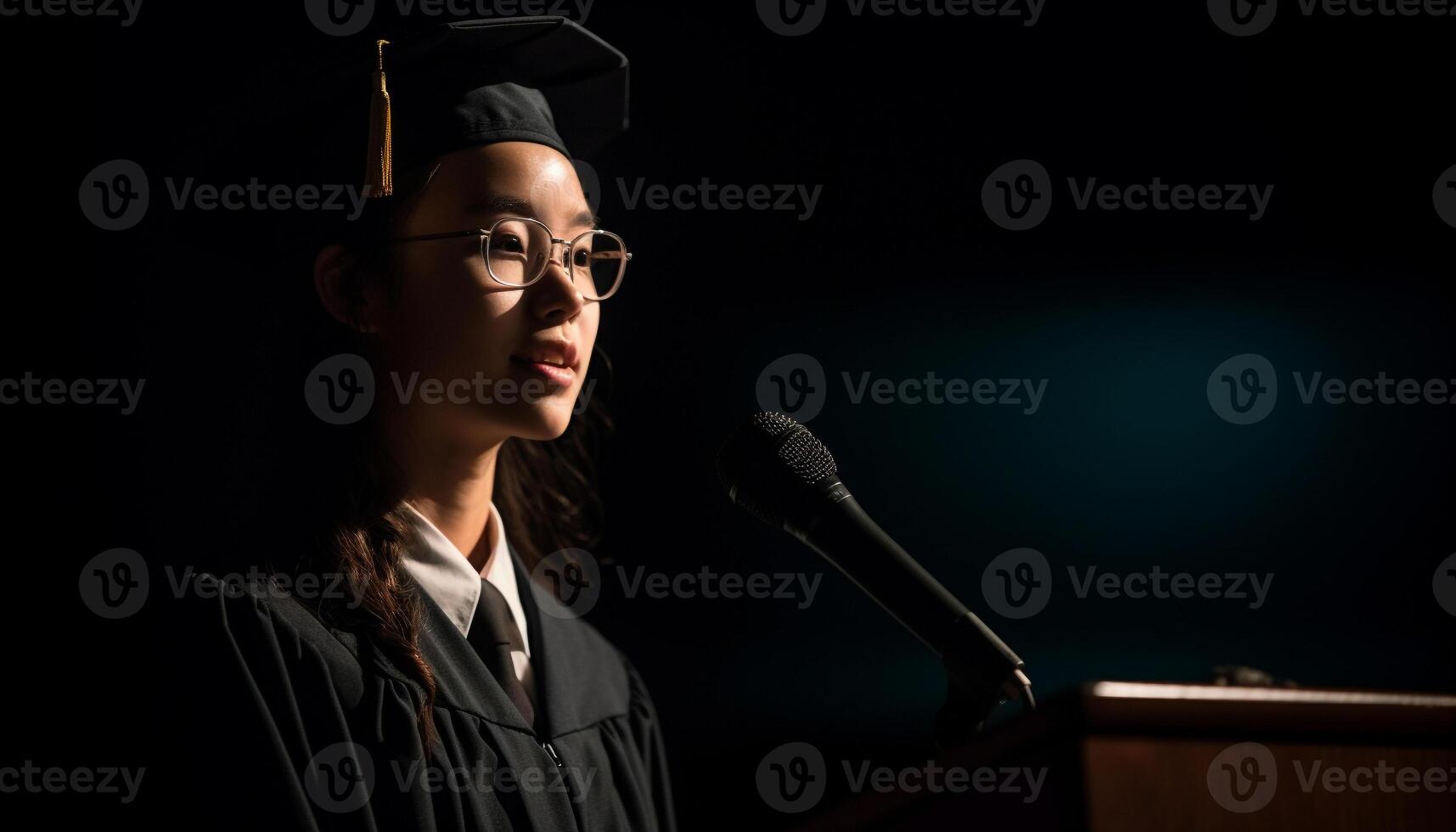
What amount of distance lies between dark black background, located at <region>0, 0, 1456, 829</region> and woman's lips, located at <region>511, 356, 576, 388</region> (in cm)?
64

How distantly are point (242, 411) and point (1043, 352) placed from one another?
131 cm

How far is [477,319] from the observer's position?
1397 millimetres

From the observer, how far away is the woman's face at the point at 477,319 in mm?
1400

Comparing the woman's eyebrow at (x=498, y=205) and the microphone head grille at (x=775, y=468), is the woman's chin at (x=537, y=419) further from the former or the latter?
the microphone head grille at (x=775, y=468)

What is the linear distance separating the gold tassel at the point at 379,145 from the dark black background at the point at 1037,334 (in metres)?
0.68

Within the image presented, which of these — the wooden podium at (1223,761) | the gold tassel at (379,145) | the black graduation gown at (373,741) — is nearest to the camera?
the wooden podium at (1223,761)

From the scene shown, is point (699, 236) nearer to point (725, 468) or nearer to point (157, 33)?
point (157, 33)

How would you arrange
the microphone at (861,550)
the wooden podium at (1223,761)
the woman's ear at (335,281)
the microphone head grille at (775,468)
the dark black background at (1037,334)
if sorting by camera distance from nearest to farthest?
the wooden podium at (1223,761)
the microphone at (861,550)
the microphone head grille at (775,468)
the woman's ear at (335,281)
the dark black background at (1037,334)

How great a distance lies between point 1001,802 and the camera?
2.63ft

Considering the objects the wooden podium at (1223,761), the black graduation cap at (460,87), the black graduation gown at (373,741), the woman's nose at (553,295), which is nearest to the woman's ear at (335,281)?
the black graduation cap at (460,87)

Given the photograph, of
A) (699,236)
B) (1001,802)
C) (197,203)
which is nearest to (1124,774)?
(1001,802)

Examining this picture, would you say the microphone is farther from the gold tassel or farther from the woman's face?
the gold tassel

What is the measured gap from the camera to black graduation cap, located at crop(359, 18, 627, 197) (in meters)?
1.40

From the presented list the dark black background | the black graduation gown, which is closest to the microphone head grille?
the black graduation gown
